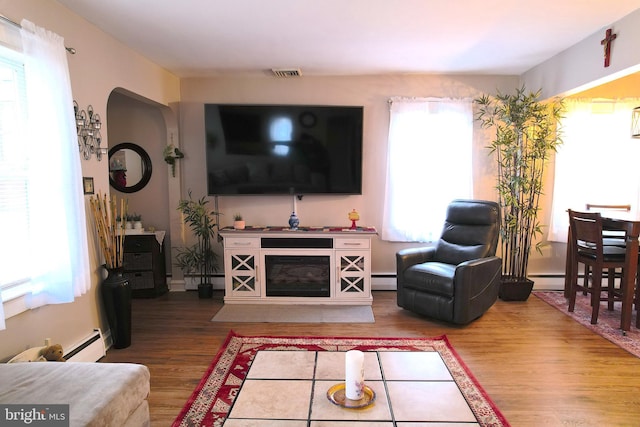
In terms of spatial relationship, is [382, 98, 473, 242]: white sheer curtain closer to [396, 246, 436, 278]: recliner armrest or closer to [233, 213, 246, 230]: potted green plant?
[396, 246, 436, 278]: recliner armrest

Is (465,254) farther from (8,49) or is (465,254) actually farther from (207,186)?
(8,49)

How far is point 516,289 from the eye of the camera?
418cm

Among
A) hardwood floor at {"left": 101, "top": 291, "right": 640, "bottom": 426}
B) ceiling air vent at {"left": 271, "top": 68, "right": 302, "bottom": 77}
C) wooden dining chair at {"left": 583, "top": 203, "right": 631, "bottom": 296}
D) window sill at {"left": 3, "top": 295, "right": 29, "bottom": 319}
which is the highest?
ceiling air vent at {"left": 271, "top": 68, "right": 302, "bottom": 77}

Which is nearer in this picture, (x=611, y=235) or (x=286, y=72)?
(x=611, y=235)

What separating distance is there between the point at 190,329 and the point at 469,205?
9.98 ft

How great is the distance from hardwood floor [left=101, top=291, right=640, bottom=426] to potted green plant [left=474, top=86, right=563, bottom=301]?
44cm

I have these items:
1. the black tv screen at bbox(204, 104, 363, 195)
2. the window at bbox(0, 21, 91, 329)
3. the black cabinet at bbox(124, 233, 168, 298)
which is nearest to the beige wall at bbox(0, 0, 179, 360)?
the window at bbox(0, 21, 91, 329)

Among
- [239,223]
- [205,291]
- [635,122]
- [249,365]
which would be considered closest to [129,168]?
[239,223]

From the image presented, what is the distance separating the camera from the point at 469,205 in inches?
159

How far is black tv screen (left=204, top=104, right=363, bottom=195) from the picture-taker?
14.0 feet

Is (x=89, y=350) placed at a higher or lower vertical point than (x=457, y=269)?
lower

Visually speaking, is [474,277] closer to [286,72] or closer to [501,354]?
[501,354]

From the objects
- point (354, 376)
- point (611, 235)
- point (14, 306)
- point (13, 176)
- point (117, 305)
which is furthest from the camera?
point (611, 235)

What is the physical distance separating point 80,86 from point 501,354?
3.77m
